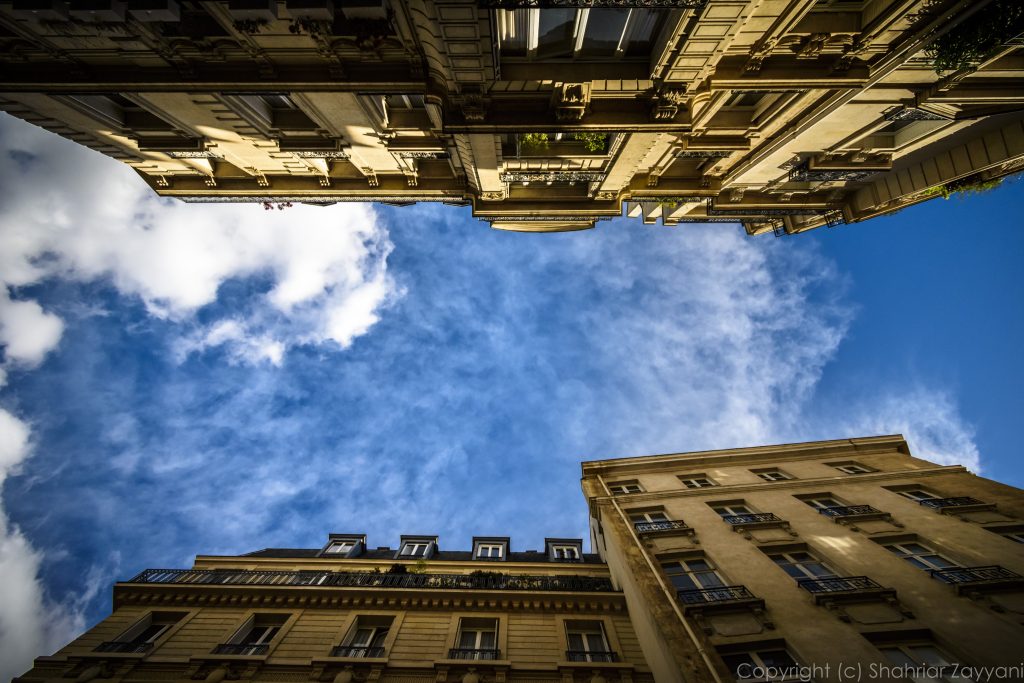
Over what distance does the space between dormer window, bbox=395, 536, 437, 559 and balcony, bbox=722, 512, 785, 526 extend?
14120 millimetres

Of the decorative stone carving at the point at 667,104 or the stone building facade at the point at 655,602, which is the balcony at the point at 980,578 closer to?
the stone building facade at the point at 655,602

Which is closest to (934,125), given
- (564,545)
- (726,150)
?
(726,150)

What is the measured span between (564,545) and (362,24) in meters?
22.9

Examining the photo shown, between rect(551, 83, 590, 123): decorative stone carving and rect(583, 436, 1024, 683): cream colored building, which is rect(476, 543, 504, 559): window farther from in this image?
rect(551, 83, 590, 123): decorative stone carving

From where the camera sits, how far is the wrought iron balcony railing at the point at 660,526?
1642cm

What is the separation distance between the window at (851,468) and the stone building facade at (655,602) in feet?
3.63

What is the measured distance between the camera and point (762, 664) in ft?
34.2

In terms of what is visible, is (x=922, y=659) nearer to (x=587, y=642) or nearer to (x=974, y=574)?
(x=974, y=574)

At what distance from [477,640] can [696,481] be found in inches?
542

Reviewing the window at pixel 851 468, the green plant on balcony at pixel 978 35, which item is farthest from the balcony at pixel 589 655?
the green plant on balcony at pixel 978 35

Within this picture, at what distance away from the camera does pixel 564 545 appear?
68.4 ft

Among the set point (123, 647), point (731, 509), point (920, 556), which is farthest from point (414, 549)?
point (920, 556)

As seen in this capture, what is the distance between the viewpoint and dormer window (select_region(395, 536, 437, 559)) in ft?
64.0

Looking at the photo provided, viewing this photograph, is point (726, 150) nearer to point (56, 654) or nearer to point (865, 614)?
point (865, 614)
